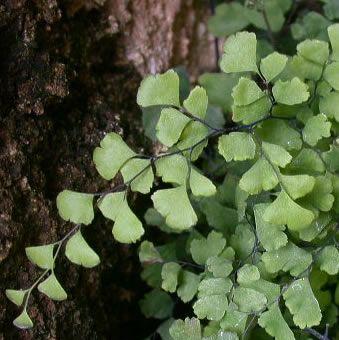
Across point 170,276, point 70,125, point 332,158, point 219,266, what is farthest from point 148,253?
point 332,158

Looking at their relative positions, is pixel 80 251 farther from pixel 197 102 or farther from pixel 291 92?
pixel 291 92

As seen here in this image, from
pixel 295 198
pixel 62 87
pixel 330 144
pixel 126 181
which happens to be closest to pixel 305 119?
pixel 330 144

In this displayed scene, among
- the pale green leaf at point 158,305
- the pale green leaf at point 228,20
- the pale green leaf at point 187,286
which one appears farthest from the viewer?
the pale green leaf at point 228,20

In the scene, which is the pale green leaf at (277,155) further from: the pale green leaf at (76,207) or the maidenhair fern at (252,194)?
the pale green leaf at (76,207)

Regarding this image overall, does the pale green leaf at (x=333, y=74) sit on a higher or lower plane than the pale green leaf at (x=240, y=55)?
lower

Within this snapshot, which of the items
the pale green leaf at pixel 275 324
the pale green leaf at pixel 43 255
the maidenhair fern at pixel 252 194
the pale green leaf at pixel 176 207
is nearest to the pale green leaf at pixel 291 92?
the maidenhair fern at pixel 252 194

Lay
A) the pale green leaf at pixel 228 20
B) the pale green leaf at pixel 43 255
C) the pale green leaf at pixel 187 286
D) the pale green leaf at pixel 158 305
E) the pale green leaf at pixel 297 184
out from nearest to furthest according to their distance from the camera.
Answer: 1. the pale green leaf at pixel 297 184
2. the pale green leaf at pixel 43 255
3. the pale green leaf at pixel 187 286
4. the pale green leaf at pixel 158 305
5. the pale green leaf at pixel 228 20

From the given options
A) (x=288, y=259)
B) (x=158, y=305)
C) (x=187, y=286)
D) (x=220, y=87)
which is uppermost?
(x=220, y=87)

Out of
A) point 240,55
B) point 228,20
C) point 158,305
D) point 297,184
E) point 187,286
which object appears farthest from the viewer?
point 228,20
